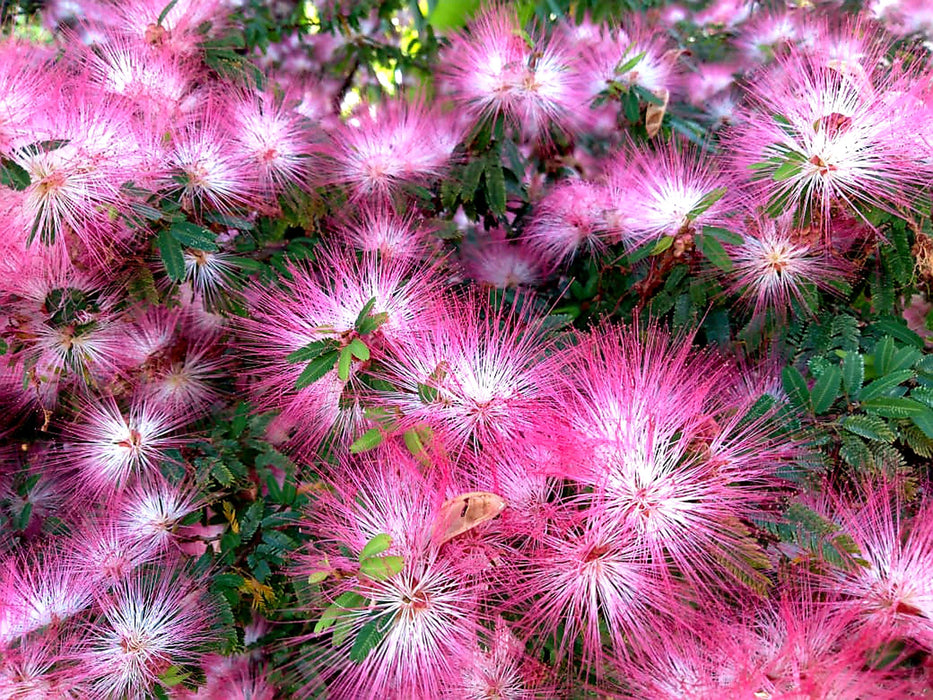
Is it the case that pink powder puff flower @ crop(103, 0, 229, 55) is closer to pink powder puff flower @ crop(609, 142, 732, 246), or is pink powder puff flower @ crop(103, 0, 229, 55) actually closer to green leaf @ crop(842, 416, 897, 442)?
pink powder puff flower @ crop(609, 142, 732, 246)

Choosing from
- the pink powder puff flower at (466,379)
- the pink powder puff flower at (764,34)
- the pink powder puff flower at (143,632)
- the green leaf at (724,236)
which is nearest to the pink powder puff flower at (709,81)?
the pink powder puff flower at (764,34)

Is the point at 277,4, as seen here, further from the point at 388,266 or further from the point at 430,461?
the point at 430,461

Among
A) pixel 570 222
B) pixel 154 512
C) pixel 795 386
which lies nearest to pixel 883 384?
pixel 795 386

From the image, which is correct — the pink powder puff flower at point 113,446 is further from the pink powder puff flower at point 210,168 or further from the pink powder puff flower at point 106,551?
the pink powder puff flower at point 210,168

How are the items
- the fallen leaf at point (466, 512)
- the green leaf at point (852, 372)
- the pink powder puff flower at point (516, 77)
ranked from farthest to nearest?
1. the pink powder puff flower at point (516, 77)
2. the green leaf at point (852, 372)
3. the fallen leaf at point (466, 512)

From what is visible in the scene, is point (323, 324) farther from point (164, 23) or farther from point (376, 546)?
point (164, 23)

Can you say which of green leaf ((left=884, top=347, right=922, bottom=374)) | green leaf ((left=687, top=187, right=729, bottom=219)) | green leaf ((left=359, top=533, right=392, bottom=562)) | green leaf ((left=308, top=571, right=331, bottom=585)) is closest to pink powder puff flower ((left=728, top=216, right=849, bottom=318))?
green leaf ((left=687, top=187, right=729, bottom=219))
